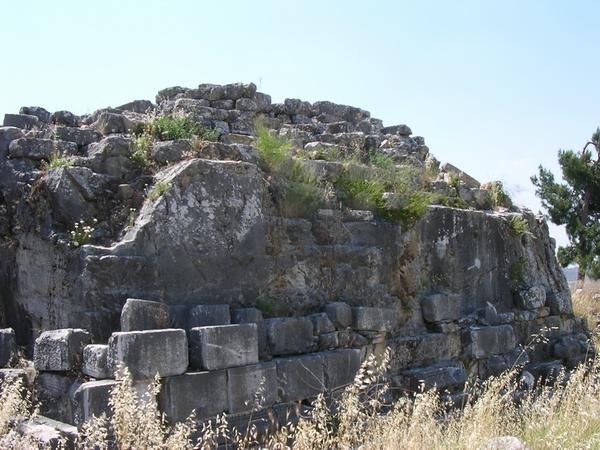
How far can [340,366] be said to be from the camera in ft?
21.0

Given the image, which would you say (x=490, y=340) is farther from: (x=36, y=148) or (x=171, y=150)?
(x=36, y=148)

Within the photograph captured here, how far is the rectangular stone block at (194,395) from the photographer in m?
5.18

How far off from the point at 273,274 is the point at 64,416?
2.19 m

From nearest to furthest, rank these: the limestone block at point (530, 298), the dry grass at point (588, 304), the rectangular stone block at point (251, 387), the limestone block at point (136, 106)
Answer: the rectangular stone block at point (251, 387) < the limestone block at point (530, 298) < the limestone block at point (136, 106) < the dry grass at point (588, 304)

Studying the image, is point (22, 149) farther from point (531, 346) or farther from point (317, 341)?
point (531, 346)

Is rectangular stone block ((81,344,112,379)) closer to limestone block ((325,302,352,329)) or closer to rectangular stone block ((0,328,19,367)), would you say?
rectangular stone block ((0,328,19,367))

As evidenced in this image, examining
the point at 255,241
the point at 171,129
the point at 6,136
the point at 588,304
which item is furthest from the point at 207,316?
the point at 588,304

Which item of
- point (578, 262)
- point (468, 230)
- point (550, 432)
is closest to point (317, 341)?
point (550, 432)

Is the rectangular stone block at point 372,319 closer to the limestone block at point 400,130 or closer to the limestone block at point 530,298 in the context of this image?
the limestone block at point 530,298

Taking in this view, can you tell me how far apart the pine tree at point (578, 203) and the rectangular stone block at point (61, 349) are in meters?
16.2

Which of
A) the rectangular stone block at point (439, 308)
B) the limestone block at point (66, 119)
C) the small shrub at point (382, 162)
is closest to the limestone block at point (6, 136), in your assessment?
the limestone block at point (66, 119)

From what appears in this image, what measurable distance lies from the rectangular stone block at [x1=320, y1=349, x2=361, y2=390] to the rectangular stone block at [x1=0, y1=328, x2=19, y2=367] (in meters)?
2.59

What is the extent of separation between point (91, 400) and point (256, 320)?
163cm

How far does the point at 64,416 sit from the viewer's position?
523cm
